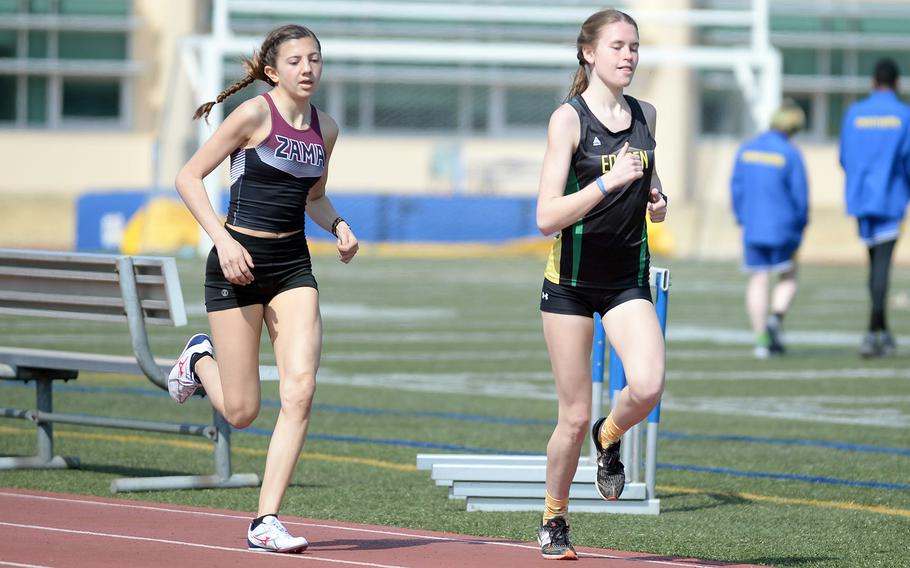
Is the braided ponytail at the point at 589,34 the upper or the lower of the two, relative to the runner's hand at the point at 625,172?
upper

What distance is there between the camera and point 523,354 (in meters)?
15.5

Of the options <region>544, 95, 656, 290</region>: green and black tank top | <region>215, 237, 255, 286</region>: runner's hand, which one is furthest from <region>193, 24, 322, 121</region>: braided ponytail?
<region>544, 95, 656, 290</region>: green and black tank top

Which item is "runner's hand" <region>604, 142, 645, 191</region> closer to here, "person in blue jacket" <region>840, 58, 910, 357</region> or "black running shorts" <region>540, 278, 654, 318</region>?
"black running shorts" <region>540, 278, 654, 318</region>

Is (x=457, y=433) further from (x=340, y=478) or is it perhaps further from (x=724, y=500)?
(x=724, y=500)

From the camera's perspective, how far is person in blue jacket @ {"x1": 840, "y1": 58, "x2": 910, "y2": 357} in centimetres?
1571

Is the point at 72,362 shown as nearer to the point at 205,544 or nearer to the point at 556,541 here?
the point at 205,544

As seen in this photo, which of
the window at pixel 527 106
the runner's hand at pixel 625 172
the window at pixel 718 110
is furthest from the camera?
the window at pixel 527 106

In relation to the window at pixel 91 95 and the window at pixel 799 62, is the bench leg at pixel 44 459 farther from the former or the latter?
the window at pixel 799 62

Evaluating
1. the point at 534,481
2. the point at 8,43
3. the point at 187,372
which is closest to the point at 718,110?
the point at 8,43

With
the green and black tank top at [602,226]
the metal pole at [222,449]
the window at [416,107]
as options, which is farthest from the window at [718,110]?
the green and black tank top at [602,226]

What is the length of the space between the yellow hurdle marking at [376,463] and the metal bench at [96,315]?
916 millimetres

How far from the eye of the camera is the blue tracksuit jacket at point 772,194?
1595cm

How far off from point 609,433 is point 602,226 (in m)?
0.77

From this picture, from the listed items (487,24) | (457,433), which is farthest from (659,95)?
(457,433)
